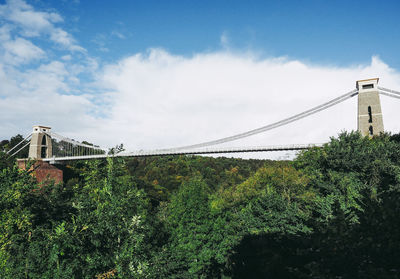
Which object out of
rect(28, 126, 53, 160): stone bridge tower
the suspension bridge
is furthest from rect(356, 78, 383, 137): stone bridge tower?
rect(28, 126, 53, 160): stone bridge tower

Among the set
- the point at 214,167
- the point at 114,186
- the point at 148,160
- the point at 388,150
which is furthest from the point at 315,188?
the point at 148,160

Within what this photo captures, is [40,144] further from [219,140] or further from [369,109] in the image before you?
[369,109]

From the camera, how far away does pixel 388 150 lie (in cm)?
1794

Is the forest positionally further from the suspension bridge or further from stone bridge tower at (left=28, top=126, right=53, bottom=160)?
stone bridge tower at (left=28, top=126, right=53, bottom=160)

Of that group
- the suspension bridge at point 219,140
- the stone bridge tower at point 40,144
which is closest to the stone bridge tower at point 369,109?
the suspension bridge at point 219,140

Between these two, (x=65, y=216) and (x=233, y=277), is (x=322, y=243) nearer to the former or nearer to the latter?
(x=65, y=216)

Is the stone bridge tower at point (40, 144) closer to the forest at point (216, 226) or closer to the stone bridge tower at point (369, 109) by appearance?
the forest at point (216, 226)

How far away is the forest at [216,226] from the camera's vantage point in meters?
3.88

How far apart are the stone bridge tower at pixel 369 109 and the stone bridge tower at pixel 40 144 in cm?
5283

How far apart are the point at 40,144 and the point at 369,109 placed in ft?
181

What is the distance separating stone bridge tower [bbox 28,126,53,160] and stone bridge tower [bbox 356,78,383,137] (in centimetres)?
5283

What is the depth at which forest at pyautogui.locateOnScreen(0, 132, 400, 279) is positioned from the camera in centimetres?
388

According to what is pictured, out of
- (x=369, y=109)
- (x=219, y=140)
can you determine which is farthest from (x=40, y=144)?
(x=369, y=109)

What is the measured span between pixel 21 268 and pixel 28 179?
13.6 feet
